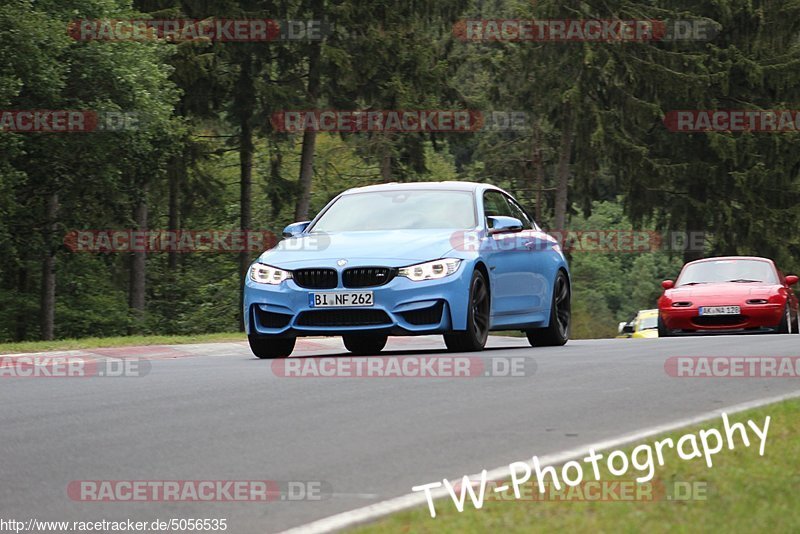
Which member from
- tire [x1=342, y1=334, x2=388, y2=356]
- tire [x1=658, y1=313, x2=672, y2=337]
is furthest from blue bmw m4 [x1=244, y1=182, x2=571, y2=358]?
tire [x1=658, y1=313, x2=672, y2=337]

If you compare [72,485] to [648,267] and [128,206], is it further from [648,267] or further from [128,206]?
[648,267]

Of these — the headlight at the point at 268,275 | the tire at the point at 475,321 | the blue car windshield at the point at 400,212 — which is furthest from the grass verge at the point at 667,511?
the blue car windshield at the point at 400,212

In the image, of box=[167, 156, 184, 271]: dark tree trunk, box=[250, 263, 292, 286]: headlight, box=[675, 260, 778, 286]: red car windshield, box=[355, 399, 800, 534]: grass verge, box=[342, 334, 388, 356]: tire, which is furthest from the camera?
box=[167, 156, 184, 271]: dark tree trunk

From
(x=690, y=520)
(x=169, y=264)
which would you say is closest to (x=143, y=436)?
(x=690, y=520)

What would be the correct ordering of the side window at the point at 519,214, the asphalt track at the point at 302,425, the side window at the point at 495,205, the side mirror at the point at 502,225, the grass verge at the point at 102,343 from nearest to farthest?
1. the asphalt track at the point at 302,425
2. the side mirror at the point at 502,225
3. the side window at the point at 495,205
4. the side window at the point at 519,214
5. the grass verge at the point at 102,343

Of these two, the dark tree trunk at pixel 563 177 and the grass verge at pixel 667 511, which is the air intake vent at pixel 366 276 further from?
the dark tree trunk at pixel 563 177

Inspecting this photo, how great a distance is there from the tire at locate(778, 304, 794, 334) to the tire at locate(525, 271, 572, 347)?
6518mm

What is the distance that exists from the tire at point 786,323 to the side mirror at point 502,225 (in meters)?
8.78

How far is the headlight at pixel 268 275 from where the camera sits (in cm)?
1370

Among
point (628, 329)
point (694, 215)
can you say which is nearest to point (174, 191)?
point (628, 329)

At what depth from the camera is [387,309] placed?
13398 millimetres

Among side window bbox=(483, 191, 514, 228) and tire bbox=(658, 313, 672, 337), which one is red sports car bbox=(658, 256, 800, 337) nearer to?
tire bbox=(658, 313, 672, 337)

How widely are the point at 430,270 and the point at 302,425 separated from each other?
202 inches

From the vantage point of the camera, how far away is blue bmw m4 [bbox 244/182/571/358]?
44.1 ft
